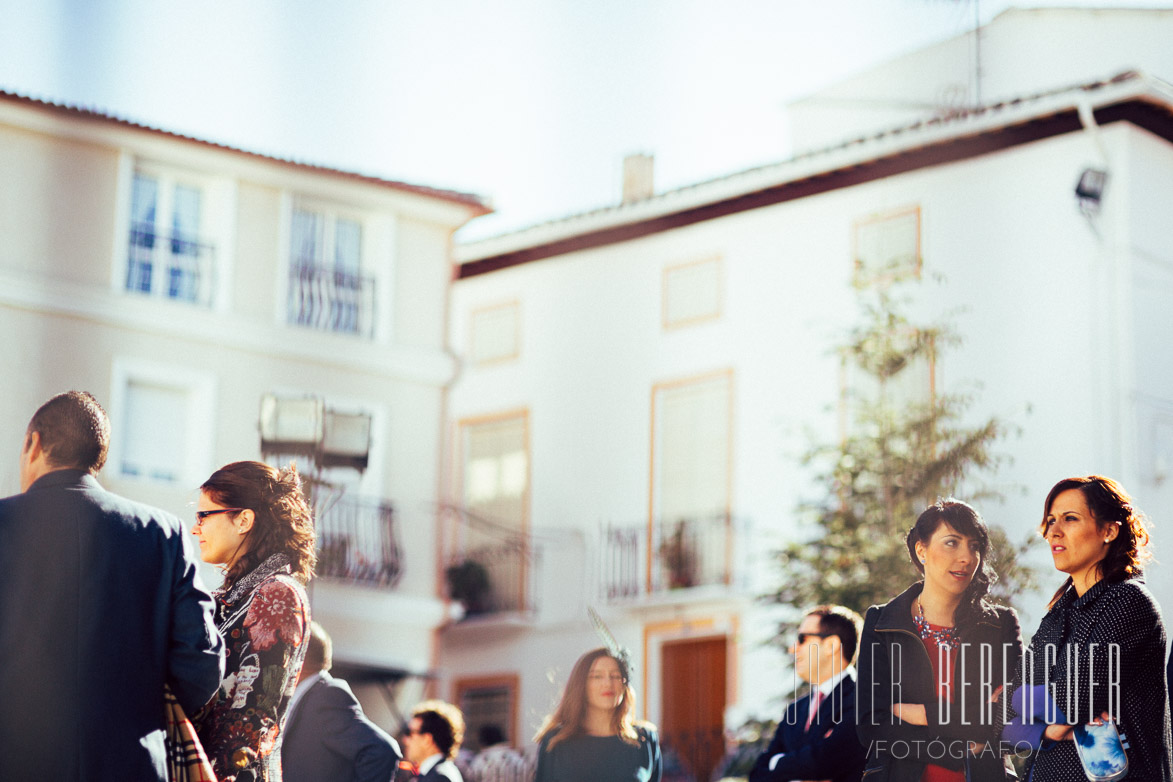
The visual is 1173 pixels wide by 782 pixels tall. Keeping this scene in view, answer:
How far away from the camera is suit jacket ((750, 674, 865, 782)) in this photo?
15.8ft

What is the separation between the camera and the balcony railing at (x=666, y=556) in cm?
1581

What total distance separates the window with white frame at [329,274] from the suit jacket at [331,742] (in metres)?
10.9

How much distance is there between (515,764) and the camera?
564 inches

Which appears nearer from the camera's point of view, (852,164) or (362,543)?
(852,164)

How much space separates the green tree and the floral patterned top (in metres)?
8.27

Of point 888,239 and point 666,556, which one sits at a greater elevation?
point 888,239

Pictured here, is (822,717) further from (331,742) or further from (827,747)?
(331,742)

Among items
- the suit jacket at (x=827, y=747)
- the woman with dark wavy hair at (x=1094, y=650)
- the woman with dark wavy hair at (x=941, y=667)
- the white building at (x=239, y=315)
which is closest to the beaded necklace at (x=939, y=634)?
the woman with dark wavy hair at (x=941, y=667)

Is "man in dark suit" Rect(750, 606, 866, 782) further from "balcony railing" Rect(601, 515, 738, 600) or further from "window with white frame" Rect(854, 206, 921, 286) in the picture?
"balcony railing" Rect(601, 515, 738, 600)

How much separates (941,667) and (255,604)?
5.47 ft

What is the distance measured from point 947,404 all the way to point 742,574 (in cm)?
309

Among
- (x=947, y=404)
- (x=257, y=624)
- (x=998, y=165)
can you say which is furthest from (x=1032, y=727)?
(x=998, y=165)

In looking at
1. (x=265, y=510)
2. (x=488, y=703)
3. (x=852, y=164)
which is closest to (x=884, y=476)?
(x=852, y=164)

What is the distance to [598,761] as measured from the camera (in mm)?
5223
